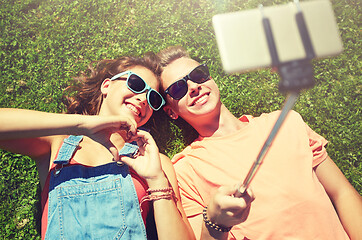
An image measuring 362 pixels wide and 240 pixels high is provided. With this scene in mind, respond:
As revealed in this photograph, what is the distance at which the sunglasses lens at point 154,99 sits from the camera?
119 inches

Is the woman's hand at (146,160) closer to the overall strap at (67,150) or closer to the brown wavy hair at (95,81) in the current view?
the overall strap at (67,150)

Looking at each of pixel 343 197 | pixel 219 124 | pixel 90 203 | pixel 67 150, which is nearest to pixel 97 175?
pixel 90 203

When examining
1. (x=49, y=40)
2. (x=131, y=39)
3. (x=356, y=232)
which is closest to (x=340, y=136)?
(x=356, y=232)

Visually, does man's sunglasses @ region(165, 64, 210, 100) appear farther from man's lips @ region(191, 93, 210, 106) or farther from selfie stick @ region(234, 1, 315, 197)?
selfie stick @ region(234, 1, 315, 197)

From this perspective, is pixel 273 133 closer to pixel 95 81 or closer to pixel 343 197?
pixel 343 197

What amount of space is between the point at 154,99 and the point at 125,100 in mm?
336

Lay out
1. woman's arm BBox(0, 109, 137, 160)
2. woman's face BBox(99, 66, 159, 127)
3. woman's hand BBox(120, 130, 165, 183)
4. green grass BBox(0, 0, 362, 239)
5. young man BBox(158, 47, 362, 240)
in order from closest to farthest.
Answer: woman's arm BBox(0, 109, 137, 160)
young man BBox(158, 47, 362, 240)
woman's hand BBox(120, 130, 165, 183)
woman's face BBox(99, 66, 159, 127)
green grass BBox(0, 0, 362, 239)

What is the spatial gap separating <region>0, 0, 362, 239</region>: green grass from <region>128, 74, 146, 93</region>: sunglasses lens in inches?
37.5

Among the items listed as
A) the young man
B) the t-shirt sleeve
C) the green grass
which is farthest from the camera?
the green grass

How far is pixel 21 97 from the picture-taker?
150 inches

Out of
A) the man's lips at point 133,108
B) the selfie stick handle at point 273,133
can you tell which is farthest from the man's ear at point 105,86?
the selfie stick handle at point 273,133

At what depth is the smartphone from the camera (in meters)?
1.14

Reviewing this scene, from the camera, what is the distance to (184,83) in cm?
306

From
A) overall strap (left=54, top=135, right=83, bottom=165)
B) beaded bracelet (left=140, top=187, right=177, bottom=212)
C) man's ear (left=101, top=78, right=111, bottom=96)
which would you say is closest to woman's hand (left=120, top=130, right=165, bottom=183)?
beaded bracelet (left=140, top=187, right=177, bottom=212)
